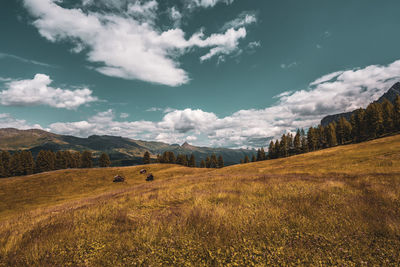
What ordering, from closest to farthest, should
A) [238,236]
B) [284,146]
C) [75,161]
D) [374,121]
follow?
1. [238,236]
2. [374,121]
3. [75,161]
4. [284,146]

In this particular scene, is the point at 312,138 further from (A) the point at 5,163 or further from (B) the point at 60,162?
(A) the point at 5,163

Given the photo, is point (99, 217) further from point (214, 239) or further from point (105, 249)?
point (214, 239)

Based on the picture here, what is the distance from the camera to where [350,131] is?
78.1 m

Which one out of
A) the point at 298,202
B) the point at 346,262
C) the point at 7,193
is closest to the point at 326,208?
the point at 298,202

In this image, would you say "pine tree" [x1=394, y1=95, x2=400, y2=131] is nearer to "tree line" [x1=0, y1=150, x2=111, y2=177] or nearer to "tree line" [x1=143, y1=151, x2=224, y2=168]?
"tree line" [x1=143, y1=151, x2=224, y2=168]

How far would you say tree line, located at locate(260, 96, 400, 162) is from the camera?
6406 centimetres

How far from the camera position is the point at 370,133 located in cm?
6694

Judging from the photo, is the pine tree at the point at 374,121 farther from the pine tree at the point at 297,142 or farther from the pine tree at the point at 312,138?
the pine tree at the point at 297,142

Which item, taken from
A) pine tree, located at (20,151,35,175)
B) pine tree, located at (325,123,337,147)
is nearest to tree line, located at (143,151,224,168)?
pine tree, located at (20,151,35,175)

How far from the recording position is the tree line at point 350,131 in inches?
2522

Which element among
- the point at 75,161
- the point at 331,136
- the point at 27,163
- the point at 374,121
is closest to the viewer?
the point at 374,121

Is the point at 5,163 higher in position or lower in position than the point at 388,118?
lower

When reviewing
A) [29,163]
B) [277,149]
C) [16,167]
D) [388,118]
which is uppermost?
[388,118]

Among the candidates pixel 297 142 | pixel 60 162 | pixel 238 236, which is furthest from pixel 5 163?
pixel 297 142
